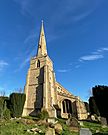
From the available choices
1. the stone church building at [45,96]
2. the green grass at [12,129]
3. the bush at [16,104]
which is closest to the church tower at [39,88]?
the stone church building at [45,96]

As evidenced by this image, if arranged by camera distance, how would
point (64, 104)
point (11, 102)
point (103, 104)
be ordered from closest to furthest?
point (103, 104) → point (11, 102) → point (64, 104)

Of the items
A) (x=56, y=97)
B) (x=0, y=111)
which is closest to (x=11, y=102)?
(x=0, y=111)

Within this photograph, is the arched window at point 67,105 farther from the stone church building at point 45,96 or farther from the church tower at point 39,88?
the church tower at point 39,88

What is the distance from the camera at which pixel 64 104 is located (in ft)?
144

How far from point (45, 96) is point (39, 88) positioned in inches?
166

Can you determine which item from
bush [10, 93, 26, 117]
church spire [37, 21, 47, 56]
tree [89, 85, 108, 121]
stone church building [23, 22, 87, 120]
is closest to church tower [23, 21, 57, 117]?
stone church building [23, 22, 87, 120]

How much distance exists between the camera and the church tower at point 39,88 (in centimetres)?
3664

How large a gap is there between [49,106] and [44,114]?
868 cm

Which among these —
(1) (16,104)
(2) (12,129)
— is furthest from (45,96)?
(2) (12,129)

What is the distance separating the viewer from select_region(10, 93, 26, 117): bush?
30.1 m

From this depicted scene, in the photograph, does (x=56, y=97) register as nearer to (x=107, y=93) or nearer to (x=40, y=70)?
(x=40, y=70)

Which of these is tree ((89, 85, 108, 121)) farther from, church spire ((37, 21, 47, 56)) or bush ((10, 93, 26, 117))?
church spire ((37, 21, 47, 56))

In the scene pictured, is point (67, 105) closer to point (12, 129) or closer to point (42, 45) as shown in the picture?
point (42, 45)

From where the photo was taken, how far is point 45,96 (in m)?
36.6
